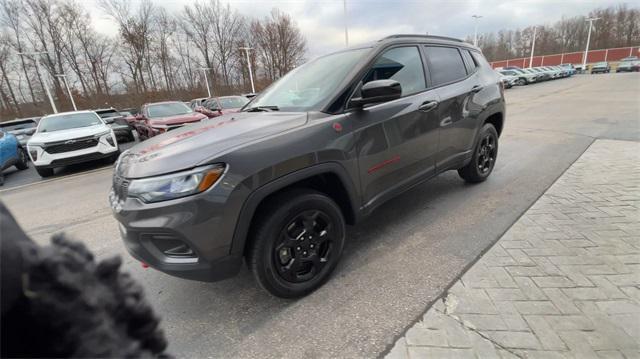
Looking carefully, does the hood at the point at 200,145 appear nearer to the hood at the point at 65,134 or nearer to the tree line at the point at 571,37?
the hood at the point at 65,134

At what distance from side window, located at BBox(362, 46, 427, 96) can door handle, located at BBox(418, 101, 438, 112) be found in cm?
16

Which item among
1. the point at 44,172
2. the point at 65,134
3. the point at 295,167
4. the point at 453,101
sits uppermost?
the point at 453,101

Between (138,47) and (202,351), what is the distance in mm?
46595

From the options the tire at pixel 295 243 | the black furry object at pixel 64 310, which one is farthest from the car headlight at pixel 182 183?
the black furry object at pixel 64 310

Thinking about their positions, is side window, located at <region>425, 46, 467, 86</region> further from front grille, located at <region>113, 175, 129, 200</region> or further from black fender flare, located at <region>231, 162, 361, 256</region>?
front grille, located at <region>113, 175, 129, 200</region>

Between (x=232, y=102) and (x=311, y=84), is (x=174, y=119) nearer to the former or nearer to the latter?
(x=232, y=102)

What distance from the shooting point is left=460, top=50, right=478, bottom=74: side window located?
4.02 meters

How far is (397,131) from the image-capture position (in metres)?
2.83

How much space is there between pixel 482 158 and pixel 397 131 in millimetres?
2272

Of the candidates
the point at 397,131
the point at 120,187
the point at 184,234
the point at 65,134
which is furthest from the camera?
the point at 65,134

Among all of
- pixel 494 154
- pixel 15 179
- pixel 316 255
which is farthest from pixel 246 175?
pixel 15 179

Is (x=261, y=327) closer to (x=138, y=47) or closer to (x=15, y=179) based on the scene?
(x=15, y=179)

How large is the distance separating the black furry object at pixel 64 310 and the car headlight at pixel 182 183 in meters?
1.14

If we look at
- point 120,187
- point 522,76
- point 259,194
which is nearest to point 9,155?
point 120,187
